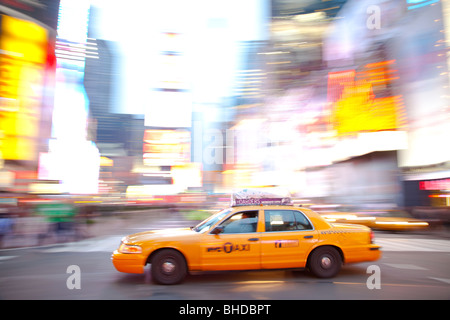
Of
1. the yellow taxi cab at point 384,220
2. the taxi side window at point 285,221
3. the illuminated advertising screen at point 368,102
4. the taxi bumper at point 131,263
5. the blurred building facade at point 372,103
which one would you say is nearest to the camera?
the taxi bumper at point 131,263

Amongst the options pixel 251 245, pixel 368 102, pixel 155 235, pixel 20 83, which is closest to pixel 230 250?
pixel 251 245

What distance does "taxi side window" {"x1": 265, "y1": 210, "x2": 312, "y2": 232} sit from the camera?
5262mm

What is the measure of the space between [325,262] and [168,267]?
2.63m

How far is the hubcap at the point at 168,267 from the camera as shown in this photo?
4.93m

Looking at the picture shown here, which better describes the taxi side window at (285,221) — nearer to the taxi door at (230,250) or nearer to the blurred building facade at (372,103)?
the taxi door at (230,250)

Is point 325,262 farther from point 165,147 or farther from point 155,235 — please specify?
point 165,147

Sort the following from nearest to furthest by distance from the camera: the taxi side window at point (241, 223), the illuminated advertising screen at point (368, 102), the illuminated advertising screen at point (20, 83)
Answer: the taxi side window at point (241, 223) < the illuminated advertising screen at point (20, 83) < the illuminated advertising screen at point (368, 102)

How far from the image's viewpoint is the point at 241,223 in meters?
5.22

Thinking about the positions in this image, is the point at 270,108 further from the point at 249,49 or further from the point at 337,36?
the point at 249,49

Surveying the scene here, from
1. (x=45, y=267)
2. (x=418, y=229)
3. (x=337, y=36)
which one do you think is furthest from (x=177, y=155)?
(x=45, y=267)

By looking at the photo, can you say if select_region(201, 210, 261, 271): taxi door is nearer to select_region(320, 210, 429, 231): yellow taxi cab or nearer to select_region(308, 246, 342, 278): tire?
select_region(308, 246, 342, 278): tire

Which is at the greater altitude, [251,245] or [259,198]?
[259,198]

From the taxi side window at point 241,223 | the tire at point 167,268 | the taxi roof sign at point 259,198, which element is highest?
the taxi roof sign at point 259,198

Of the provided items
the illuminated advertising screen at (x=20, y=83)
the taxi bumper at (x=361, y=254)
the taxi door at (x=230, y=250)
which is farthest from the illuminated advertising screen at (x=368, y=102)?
the illuminated advertising screen at (x=20, y=83)
